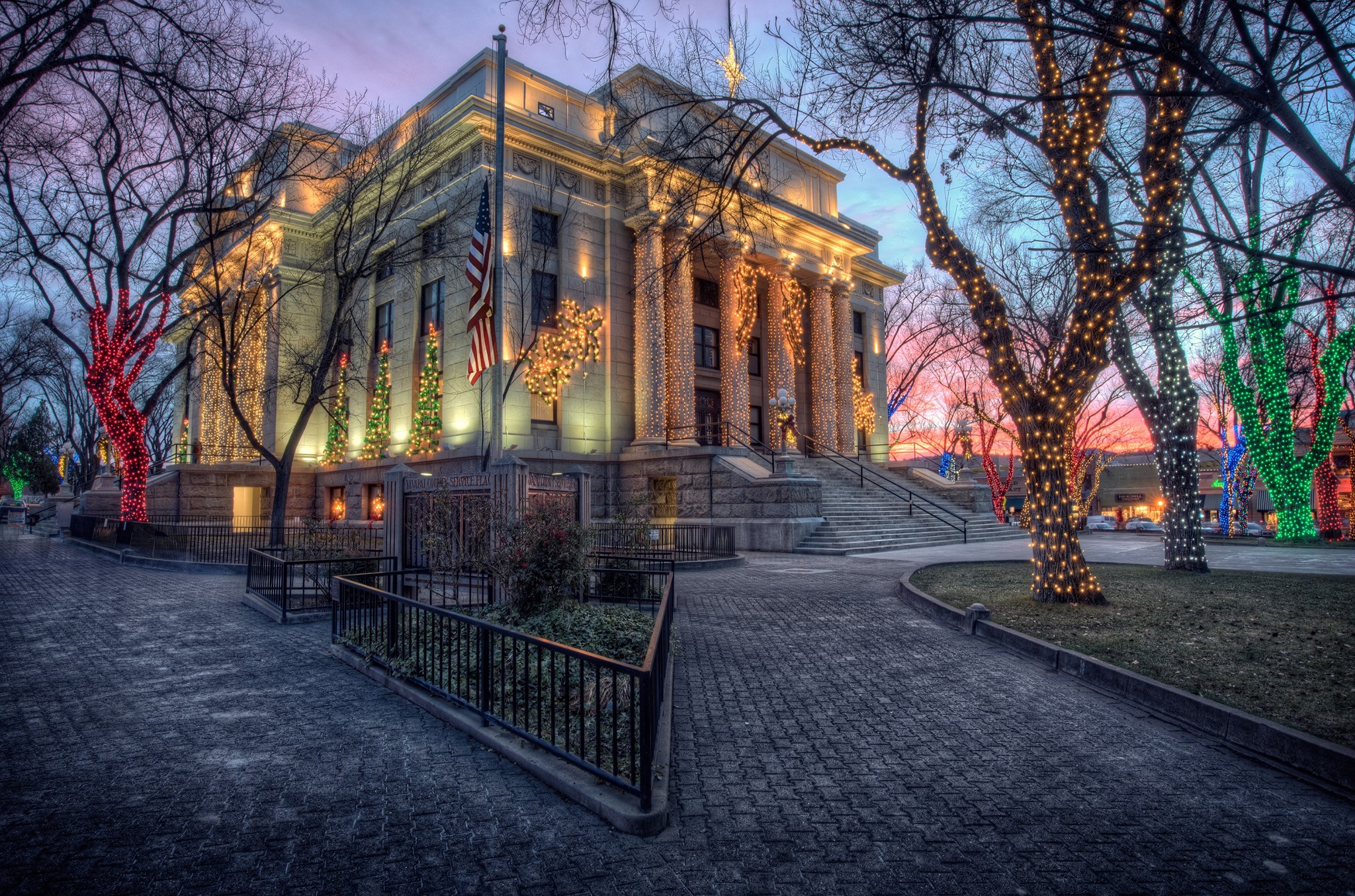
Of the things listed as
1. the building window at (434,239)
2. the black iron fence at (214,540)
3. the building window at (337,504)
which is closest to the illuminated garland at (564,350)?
the building window at (434,239)

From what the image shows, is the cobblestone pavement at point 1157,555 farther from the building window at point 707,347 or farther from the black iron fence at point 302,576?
the building window at point 707,347

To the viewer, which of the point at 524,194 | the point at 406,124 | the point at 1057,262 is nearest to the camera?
the point at 1057,262

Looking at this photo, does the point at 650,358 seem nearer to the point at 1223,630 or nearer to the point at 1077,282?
the point at 1077,282

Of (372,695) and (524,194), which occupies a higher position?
(524,194)

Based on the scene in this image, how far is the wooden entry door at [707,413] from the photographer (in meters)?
30.5

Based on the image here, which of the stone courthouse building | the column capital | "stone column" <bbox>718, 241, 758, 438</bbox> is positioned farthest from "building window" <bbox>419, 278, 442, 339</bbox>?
"stone column" <bbox>718, 241, 758, 438</bbox>

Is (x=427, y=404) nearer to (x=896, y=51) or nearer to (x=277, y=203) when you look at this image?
(x=277, y=203)

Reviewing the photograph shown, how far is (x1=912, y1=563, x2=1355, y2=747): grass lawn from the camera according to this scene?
19.2 feet

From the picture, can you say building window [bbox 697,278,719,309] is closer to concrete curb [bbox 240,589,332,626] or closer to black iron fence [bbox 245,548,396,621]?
black iron fence [bbox 245,548,396,621]

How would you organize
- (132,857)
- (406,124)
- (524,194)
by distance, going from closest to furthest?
(132,857) < (524,194) < (406,124)

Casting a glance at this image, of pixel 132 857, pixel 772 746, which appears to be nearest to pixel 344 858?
pixel 132 857

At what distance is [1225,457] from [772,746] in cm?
3745

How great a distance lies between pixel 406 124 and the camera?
1075 inches

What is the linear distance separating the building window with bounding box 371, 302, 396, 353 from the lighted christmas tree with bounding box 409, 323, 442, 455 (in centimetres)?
499
